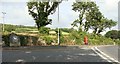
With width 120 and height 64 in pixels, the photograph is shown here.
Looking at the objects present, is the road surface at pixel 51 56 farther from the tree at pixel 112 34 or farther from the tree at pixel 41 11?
the tree at pixel 112 34

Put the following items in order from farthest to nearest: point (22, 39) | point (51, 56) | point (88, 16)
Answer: point (88, 16) → point (22, 39) → point (51, 56)

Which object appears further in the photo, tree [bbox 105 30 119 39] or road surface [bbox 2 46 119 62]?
tree [bbox 105 30 119 39]

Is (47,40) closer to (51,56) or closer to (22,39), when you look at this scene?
(22,39)

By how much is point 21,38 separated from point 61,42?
543cm

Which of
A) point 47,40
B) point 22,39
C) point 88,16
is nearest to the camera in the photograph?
point 22,39

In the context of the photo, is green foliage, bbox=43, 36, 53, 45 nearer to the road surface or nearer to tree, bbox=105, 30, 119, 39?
the road surface

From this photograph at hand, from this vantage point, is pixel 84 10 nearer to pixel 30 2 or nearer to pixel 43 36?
pixel 30 2

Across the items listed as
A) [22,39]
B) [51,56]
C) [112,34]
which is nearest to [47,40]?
[22,39]

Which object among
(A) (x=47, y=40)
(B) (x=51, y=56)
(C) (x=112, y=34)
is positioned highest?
(C) (x=112, y=34)

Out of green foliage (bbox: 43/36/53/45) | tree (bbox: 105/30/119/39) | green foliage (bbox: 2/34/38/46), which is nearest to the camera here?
green foliage (bbox: 2/34/38/46)

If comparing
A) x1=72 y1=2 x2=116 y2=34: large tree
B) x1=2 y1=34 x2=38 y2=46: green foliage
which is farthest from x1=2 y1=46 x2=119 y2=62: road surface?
x1=72 y1=2 x2=116 y2=34: large tree

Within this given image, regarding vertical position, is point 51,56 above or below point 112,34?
below

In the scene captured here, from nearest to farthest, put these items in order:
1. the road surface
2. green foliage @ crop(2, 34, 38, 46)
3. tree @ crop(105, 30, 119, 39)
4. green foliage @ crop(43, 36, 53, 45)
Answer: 1. the road surface
2. green foliage @ crop(2, 34, 38, 46)
3. green foliage @ crop(43, 36, 53, 45)
4. tree @ crop(105, 30, 119, 39)

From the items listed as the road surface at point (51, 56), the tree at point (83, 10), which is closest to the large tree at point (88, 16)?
the tree at point (83, 10)
